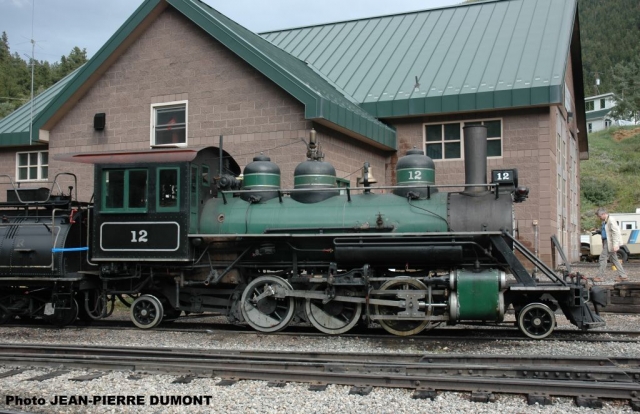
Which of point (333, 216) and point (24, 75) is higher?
point (24, 75)

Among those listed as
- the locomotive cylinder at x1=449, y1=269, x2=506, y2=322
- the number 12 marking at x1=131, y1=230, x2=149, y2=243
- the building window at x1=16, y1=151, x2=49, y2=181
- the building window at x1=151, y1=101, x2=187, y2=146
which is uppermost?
the building window at x1=151, y1=101, x2=187, y2=146

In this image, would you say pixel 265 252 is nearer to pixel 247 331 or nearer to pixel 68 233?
pixel 247 331

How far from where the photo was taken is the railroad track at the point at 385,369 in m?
6.29

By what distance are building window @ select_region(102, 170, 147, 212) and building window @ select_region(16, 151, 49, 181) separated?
11.9 metres

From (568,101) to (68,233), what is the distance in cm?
2004

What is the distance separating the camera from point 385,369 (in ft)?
23.6

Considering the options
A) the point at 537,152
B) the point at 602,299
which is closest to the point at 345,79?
the point at 537,152

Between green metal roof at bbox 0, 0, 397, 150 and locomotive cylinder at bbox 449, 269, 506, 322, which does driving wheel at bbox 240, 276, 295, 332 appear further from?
green metal roof at bbox 0, 0, 397, 150

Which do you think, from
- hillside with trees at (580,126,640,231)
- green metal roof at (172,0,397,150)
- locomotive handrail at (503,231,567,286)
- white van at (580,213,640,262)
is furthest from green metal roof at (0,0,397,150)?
hillside with trees at (580,126,640,231)

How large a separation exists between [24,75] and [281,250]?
3200 inches

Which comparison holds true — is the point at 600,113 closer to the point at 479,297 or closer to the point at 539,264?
the point at 539,264

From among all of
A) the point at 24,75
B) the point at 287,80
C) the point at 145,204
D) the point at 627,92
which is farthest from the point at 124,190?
the point at 627,92

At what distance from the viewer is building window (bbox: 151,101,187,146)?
17812 mm

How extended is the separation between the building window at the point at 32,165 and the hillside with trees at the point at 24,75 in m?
44.2
